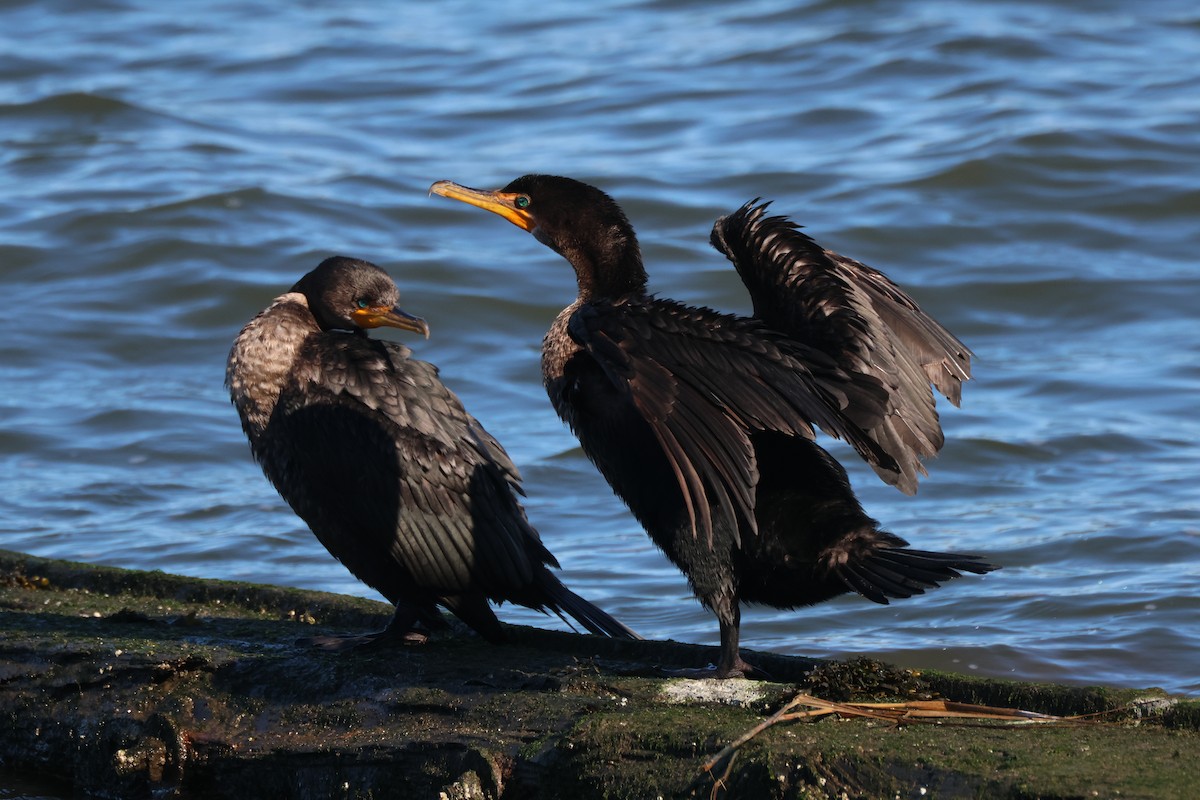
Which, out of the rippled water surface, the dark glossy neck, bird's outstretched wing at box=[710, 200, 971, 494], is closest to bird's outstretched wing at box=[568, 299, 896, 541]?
bird's outstretched wing at box=[710, 200, 971, 494]

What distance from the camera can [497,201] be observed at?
511 centimetres

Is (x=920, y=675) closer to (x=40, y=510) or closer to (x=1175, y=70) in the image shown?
(x=40, y=510)

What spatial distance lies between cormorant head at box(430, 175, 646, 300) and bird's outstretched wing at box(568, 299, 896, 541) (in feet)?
2.46

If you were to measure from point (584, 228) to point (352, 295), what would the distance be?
2.26ft

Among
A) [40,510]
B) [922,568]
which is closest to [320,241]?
[40,510]

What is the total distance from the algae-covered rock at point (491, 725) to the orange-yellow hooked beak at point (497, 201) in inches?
53.3

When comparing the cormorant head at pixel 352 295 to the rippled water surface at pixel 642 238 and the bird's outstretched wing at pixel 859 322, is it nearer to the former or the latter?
the bird's outstretched wing at pixel 859 322

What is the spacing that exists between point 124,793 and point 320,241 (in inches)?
307

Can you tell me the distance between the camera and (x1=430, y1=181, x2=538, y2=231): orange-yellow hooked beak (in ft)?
16.5

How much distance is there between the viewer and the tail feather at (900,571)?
13.1 feet

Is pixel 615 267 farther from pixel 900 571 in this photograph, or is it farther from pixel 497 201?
pixel 900 571

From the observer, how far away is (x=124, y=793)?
153 inches

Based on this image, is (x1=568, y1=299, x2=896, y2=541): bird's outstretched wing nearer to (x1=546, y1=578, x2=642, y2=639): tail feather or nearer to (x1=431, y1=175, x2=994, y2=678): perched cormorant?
(x1=431, y1=175, x2=994, y2=678): perched cormorant

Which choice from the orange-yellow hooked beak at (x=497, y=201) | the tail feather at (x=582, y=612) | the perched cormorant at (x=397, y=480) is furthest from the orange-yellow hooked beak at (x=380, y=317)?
the tail feather at (x=582, y=612)
